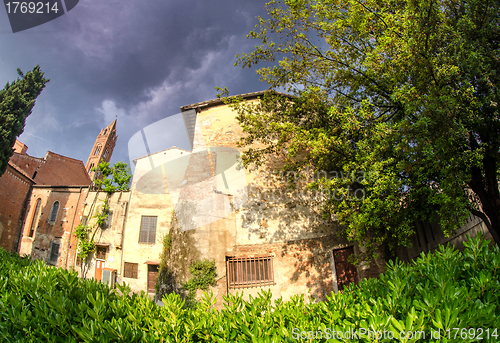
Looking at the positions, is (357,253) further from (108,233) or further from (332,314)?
(108,233)

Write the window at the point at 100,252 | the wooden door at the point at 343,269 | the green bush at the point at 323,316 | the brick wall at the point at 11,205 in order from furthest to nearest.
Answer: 1. the brick wall at the point at 11,205
2. the window at the point at 100,252
3. the wooden door at the point at 343,269
4. the green bush at the point at 323,316

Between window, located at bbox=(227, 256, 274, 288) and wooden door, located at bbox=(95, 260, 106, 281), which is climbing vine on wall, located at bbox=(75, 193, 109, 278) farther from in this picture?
window, located at bbox=(227, 256, 274, 288)

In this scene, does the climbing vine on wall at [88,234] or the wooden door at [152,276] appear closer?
the wooden door at [152,276]

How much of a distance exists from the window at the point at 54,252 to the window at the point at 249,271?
595 inches

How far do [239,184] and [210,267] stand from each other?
348cm

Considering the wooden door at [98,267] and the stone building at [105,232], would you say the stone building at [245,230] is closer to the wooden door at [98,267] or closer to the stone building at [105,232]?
the stone building at [105,232]

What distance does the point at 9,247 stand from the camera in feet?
58.5

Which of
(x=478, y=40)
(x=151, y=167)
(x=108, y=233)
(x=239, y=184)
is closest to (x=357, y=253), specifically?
(x=239, y=184)

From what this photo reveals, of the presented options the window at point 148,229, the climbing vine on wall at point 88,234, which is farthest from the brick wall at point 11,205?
the window at point 148,229

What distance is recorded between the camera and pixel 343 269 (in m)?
9.12

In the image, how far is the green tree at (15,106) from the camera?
13742 millimetres

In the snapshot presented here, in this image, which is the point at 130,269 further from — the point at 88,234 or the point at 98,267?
the point at 88,234

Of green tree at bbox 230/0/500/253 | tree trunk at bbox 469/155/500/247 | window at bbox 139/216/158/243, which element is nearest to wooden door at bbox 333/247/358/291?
green tree at bbox 230/0/500/253

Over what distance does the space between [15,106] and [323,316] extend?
1972cm
